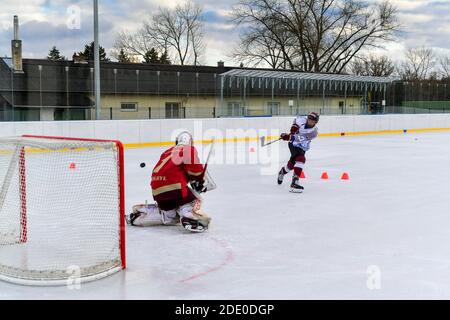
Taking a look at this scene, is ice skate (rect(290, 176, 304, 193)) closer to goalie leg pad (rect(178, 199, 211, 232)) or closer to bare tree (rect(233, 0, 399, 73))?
goalie leg pad (rect(178, 199, 211, 232))

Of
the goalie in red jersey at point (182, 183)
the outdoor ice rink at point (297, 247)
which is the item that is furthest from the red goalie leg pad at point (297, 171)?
the goalie in red jersey at point (182, 183)

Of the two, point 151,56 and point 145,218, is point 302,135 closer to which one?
point 145,218

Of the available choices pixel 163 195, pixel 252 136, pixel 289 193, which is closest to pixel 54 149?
pixel 163 195

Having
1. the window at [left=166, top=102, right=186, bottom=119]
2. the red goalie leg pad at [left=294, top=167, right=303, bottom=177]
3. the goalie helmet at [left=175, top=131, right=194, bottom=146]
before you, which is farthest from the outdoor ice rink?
the window at [left=166, top=102, right=186, bottom=119]

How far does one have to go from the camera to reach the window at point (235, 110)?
715 inches

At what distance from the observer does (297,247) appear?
4734mm

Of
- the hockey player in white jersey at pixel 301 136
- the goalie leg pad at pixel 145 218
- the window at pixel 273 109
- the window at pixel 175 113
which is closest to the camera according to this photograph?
the goalie leg pad at pixel 145 218

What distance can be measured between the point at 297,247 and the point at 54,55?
14.1 m

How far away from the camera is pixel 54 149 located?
422 centimetres

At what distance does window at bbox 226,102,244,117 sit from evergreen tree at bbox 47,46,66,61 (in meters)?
5.35

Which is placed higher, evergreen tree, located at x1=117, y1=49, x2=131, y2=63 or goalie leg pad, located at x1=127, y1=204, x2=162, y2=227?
evergreen tree, located at x1=117, y1=49, x2=131, y2=63

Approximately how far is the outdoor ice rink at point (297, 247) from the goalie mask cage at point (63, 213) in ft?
0.59

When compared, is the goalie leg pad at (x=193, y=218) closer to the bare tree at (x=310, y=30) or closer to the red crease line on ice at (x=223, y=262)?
the red crease line on ice at (x=223, y=262)

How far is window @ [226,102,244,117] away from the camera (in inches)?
715
